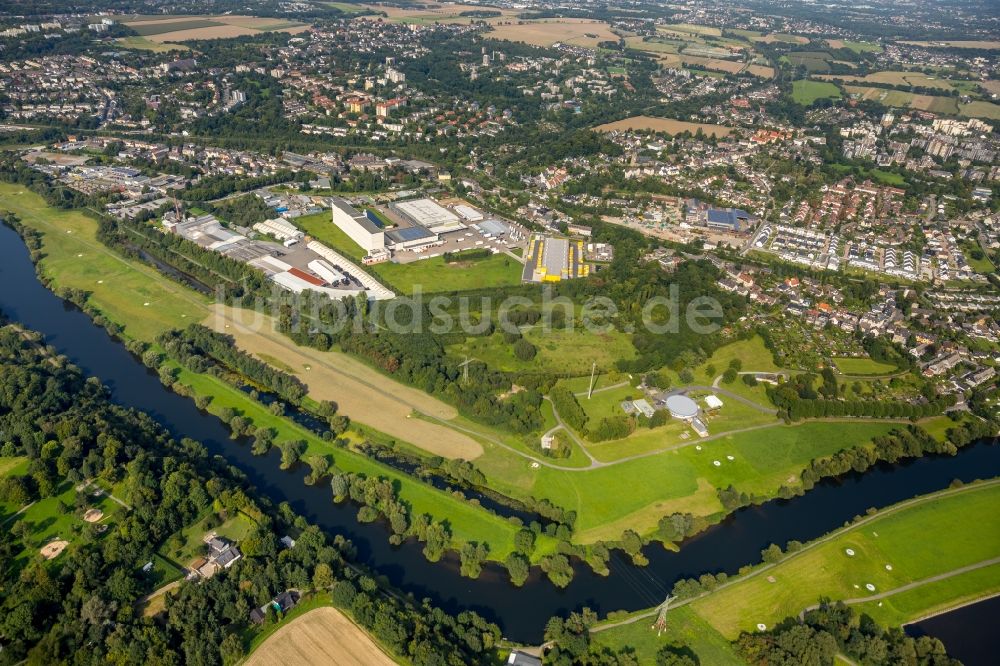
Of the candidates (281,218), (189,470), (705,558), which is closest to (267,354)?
(189,470)

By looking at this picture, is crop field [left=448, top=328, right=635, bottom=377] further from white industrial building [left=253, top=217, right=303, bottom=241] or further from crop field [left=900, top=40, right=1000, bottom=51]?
crop field [left=900, top=40, right=1000, bottom=51]

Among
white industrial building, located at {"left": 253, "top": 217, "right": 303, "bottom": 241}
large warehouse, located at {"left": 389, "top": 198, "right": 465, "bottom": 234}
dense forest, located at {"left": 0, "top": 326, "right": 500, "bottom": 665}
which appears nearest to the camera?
dense forest, located at {"left": 0, "top": 326, "right": 500, "bottom": 665}

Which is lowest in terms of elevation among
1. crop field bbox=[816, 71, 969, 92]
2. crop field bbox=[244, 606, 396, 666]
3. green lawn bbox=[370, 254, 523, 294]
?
crop field bbox=[244, 606, 396, 666]

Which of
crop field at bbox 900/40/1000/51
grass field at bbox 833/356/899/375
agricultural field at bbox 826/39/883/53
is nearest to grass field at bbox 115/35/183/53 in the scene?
grass field at bbox 833/356/899/375

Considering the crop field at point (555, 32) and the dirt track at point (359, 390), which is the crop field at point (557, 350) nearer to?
the dirt track at point (359, 390)

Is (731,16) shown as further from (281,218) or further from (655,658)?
(655,658)

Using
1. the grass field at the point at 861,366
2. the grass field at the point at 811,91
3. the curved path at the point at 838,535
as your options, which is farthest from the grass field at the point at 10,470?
the grass field at the point at 811,91
